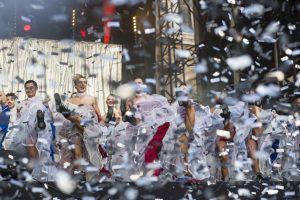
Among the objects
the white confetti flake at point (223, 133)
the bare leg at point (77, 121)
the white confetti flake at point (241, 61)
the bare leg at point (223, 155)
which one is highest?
the white confetti flake at point (241, 61)

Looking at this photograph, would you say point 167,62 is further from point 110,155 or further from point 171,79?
point 110,155

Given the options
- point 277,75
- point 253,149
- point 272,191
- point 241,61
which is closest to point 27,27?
point 241,61

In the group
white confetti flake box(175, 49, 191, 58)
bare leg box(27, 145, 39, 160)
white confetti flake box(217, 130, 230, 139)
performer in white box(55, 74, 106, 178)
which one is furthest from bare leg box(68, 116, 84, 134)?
white confetti flake box(175, 49, 191, 58)

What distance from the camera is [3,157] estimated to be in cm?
445

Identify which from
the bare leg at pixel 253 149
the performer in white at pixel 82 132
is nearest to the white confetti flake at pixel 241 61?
the bare leg at pixel 253 149

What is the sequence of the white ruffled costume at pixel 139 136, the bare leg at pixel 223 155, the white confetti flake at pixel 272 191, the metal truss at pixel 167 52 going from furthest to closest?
the metal truss at pixel 167 52 → the bare leg at pixel 223 155 → the white ruffled costume at pixel 139 136 → the white confetti flake at pixel 272 191

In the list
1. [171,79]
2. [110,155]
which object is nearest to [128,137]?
[110,155]

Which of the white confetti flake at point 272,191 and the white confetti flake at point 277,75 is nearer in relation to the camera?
the white confetti flake at point 272,191

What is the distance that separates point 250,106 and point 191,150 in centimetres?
117

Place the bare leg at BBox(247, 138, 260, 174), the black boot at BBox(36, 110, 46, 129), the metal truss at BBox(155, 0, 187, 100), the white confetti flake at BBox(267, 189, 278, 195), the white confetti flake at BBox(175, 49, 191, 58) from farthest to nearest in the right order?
the white confetti flake at BBox(175, 49, 191, 58), the metal truss at BBox(155, 0, 187, 100), the bare leg at BBox(247, 138, 260, 174), the black boot at BBox(36, 110, 46, 129), the white confetti flake at BBox(267, 189, 278, 195)

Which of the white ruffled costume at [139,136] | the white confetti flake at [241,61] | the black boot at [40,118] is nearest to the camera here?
the black boot at [40,118]

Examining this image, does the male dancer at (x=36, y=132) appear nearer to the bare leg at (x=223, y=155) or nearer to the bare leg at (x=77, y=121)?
the bare leg at (x=77, y=121)

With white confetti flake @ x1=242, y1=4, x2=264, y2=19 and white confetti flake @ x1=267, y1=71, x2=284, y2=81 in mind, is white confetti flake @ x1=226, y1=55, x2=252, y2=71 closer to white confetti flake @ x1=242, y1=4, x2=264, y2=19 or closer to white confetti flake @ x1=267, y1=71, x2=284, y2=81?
white confetti flake @ x1=267, y1=71, x2=284, y2=81

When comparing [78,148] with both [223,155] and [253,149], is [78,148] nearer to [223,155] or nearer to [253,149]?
[223,155]
